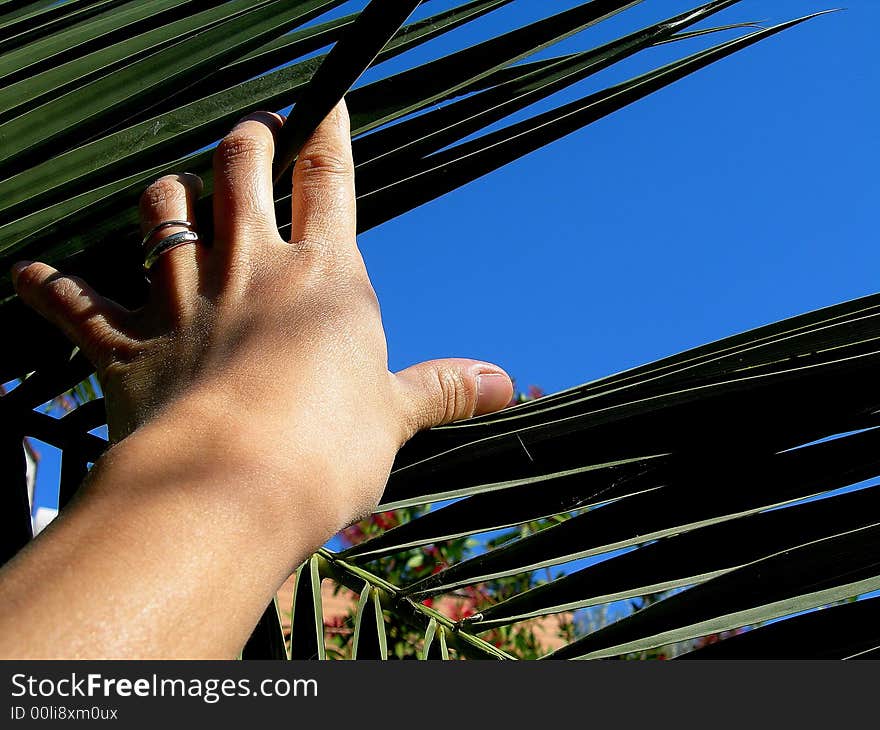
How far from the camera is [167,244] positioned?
78 cm

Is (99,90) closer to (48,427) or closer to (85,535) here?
(48,427)

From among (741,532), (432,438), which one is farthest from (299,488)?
(741,532)

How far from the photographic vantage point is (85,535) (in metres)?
0.52

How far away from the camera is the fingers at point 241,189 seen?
30.3 inches

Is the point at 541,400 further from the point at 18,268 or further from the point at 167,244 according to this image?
the point at 18,268

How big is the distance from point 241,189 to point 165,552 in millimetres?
371

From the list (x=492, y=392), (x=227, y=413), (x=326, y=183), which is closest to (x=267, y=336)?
(x=227, y=413)

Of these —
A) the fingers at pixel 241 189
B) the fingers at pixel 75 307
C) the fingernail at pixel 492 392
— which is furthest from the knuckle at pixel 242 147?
the fingernail at pixel 492 392

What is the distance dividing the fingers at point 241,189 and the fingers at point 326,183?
0.03 meters

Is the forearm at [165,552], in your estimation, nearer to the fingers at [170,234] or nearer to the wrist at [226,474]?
the wrist at [226,474]

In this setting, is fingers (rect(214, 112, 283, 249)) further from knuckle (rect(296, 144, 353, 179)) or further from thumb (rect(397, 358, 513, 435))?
thumb (rect(397, 358, 513, 435))

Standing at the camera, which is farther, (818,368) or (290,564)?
(818,368)

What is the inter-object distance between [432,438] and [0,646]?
51 cm

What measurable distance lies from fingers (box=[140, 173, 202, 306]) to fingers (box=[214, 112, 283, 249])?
3 centimetres
